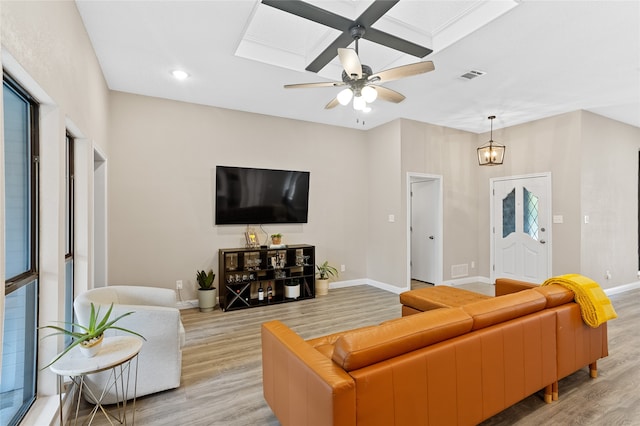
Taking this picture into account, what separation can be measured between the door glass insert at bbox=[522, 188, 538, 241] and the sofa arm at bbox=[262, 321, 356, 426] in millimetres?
5240

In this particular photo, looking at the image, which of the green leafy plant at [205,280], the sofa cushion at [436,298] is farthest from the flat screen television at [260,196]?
the sofa cushion at [436,298]

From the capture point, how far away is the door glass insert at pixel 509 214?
19.2 feet

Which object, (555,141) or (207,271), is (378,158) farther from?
(207,271)

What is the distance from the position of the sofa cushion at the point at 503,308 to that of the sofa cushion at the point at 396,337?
90mm

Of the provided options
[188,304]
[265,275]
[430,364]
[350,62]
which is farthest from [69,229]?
[430,364]

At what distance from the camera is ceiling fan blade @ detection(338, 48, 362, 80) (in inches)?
90.6

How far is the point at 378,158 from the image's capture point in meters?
5.90

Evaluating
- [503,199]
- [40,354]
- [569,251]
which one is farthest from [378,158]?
[40,354]

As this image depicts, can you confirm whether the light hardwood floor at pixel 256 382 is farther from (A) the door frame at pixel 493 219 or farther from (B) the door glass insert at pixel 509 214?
(B) the door glass insert at pixel 509 214

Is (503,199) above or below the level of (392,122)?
below

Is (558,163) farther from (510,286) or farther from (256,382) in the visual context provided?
(256,382)

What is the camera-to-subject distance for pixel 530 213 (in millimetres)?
5602

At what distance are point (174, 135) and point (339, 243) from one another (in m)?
3.17

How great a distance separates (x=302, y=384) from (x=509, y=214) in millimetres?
5676
